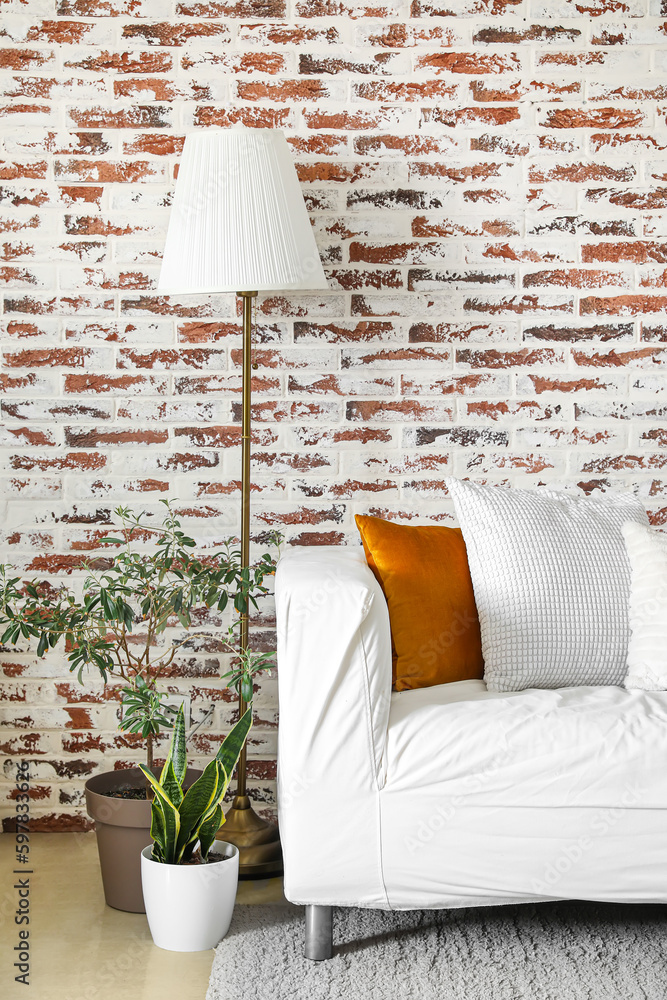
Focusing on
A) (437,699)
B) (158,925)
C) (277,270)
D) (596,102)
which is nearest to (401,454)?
(277,270)

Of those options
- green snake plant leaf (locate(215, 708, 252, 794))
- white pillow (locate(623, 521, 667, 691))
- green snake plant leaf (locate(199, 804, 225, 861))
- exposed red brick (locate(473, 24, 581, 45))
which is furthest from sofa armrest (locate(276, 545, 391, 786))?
exposed red brick (locate(473, 24, 581, 45))

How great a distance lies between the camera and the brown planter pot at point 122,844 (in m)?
2.02

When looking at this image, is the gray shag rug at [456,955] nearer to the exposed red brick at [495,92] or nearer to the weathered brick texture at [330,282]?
the weathered brick texture at [330,282]

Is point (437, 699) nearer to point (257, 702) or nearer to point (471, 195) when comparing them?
point (257, 702)

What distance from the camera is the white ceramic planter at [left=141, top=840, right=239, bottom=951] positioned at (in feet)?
5.94

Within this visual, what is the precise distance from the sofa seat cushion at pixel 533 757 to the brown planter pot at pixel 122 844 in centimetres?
63

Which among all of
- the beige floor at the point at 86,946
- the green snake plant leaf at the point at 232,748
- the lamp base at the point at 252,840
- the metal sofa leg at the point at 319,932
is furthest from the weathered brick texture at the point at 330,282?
the metal sofa leg at the point at 319,932

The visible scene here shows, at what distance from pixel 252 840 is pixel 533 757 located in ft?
2.88

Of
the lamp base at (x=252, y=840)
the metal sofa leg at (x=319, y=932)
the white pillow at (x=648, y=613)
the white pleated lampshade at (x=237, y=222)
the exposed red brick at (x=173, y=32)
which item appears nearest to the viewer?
the metal sofa leg at (x=319, y=932)

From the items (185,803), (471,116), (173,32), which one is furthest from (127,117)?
(185,803)

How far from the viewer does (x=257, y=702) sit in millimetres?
2562

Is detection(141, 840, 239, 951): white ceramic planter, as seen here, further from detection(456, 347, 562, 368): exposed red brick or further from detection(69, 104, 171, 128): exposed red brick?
detection(69, 104, 171, 128): exposed red brick

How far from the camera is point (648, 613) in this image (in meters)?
1.98

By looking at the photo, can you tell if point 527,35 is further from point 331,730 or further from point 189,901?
point 189,901
